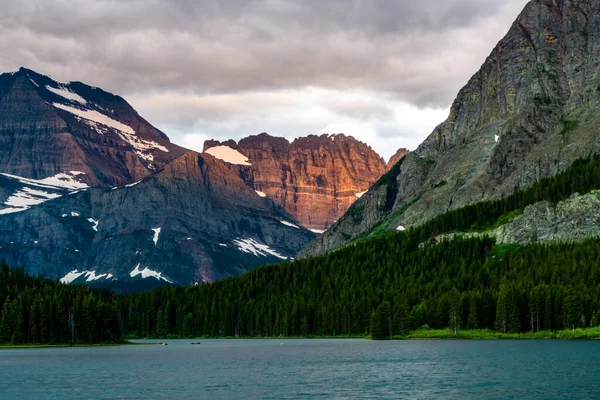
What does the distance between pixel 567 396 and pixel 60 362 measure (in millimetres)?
109584

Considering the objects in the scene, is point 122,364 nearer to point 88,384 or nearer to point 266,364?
point 266,364

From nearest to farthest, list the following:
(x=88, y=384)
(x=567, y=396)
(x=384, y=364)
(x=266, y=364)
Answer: (x=567, y=396)
(x=88, y=384)
(x=384, y=364)
(x=266, y=364)

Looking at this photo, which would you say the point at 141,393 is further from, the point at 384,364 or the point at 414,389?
the point at 384,364

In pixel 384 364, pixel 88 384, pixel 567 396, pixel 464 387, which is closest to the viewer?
pixel 567 396

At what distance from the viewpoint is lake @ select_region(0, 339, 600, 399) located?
10150 cm

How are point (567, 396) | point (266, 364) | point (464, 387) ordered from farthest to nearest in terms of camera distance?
1. point (266, 364)
2. point (464, 387)
3. point (567, 396)

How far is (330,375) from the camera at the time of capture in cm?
12438

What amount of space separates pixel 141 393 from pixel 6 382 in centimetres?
2949

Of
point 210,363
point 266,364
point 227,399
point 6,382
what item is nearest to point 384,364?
point 266,364

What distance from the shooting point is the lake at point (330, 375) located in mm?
101500

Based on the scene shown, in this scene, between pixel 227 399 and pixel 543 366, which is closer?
pixel 227 399

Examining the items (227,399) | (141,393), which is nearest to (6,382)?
(141,393)

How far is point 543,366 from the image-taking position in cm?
12544

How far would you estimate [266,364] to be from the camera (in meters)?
151
